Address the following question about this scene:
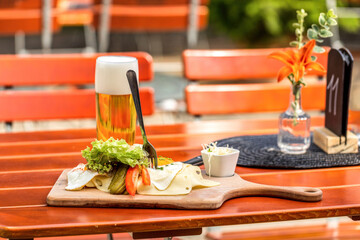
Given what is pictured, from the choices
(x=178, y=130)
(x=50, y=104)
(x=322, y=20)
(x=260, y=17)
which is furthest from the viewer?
(x=260, y=17)

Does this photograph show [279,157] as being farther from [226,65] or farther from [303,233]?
[226,65]

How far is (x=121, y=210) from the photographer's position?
1.21 metres

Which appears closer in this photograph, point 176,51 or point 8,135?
point 8,135

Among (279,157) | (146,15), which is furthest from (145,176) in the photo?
(146,15)

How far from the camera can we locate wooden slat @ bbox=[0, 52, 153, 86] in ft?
7.42


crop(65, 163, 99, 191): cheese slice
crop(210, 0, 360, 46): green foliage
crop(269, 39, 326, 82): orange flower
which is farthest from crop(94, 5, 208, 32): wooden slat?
crop(65, 163, 99, 191): cheese slice

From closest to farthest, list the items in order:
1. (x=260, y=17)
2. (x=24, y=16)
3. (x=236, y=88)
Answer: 1. (x=236, y=88)
2. (x=24, y=16)
3. (x=260, y=17)

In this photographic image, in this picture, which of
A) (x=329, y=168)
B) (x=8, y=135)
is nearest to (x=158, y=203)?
(x=329, y=168)

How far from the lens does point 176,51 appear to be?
686 centimetres

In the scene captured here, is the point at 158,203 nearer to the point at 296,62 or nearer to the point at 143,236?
the point at 143,236

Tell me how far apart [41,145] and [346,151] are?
790 mm

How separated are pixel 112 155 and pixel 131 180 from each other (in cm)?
6

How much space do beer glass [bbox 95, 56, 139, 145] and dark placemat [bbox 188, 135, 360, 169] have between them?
17 cm

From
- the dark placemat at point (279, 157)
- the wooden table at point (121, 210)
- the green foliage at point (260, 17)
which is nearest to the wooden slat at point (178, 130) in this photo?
the wooden table at point (121, 210)
